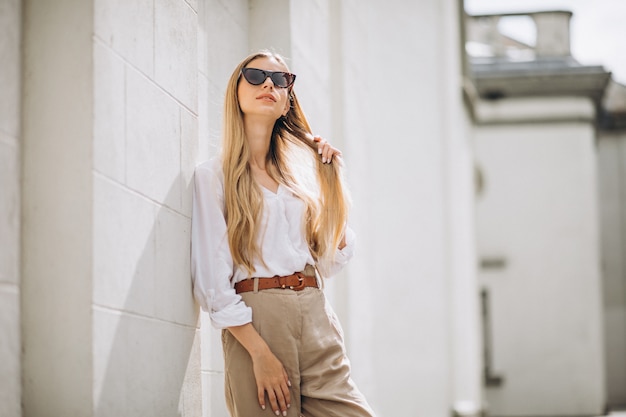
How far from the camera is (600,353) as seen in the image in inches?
970

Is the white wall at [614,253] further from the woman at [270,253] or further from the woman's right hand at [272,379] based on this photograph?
the woman's right hand at [272,379]

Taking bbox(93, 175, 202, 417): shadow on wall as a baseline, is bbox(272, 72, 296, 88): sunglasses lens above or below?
above

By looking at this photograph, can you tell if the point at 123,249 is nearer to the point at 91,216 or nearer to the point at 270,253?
the point at 91,216

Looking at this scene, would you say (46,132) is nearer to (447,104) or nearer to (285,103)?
(285,103)

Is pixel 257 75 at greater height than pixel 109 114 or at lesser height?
greater

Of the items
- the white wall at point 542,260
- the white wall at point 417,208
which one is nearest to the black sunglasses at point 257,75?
the white wall at point 417,208

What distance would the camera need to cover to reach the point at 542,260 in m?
25.1

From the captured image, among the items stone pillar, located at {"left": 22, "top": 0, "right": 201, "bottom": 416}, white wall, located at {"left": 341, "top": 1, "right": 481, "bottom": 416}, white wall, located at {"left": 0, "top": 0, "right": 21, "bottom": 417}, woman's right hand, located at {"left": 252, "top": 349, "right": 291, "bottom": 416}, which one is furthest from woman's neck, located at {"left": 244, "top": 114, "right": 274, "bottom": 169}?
white wall, located at {"left": 341, "top": 1, "right": 481, "bottom": 416}

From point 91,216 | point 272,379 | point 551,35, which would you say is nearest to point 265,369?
point 272,379

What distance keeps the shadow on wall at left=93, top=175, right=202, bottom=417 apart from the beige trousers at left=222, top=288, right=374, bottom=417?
0.24 meters

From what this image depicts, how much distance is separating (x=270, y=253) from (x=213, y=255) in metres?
A: 0.22

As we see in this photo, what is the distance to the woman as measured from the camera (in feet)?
13.9

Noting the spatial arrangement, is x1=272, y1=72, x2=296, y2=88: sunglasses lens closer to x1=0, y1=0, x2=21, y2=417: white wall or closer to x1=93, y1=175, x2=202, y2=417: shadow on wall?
x1=93, y1=175, x2=202, y2=417: shadow on wall

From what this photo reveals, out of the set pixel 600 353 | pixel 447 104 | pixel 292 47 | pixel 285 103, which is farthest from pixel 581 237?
pixel 285 103
